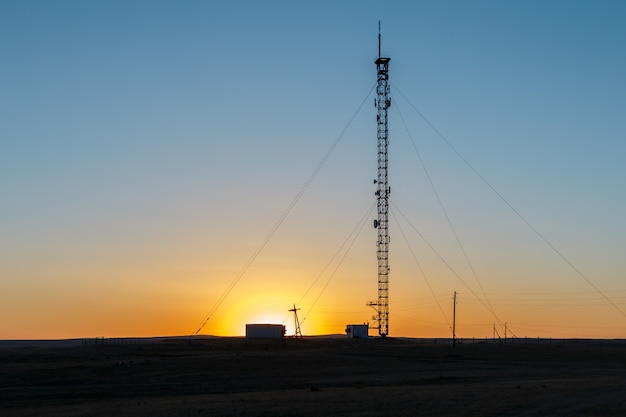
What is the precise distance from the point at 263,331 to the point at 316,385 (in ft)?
341

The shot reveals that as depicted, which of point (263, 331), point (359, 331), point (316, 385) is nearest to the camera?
point (316, 385)

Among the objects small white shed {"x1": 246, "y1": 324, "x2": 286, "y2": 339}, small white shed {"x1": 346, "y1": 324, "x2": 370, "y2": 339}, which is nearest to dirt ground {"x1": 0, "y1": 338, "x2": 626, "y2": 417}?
small white shed {"x1": 346, "y1": 324, "x2": 370, "y2": 339}

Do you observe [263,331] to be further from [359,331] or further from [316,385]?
[316,385]

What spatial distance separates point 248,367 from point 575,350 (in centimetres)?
5570

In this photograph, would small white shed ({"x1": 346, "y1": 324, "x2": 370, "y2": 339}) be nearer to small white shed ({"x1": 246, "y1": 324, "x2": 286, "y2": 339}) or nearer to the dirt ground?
small white shed ({"x1": 246, "y1": 324, "x2": 286, "y2": 339})

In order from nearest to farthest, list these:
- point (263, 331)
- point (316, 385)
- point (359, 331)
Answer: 1. point (316, 385)
2. point (359, 331)
3. point (263, 331)

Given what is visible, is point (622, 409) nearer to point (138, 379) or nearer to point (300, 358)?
point (138, 379)

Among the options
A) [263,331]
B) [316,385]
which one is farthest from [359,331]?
[316,385]

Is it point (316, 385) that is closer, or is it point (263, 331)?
point (316, 385)

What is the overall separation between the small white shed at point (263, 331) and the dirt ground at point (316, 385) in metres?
57.4

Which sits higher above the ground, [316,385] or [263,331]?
[263,331]

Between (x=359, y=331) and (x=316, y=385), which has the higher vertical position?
(x=359, y=331)

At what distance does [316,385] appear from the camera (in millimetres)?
57469

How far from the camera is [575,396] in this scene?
45.9 meters
